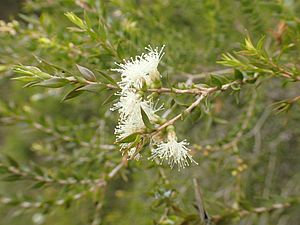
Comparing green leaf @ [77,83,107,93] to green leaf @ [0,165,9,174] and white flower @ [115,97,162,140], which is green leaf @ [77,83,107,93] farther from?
green leaf @ [0,165,9,174]

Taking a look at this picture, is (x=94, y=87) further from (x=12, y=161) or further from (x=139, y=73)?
(x=12, y=161)

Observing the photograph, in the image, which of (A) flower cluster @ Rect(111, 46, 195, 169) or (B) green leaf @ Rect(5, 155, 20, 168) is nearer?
(A) flower cluster @ Rect(111, 46, 195, 169)

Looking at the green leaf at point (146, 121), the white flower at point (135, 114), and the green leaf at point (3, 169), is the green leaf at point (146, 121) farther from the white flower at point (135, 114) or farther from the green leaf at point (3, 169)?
the green leaf at point (3, 169)

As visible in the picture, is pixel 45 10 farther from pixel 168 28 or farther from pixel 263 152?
pixel 263 152

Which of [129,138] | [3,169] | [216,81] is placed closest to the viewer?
[129,138]

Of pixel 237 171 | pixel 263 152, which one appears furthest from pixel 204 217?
pixel 263 152

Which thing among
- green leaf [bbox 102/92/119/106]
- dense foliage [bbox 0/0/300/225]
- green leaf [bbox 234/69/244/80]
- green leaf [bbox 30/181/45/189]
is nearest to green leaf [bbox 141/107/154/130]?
dense foliage [bbox 0/0/300/225]

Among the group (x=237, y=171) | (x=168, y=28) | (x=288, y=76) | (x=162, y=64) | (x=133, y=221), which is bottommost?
(x=133, y=221)

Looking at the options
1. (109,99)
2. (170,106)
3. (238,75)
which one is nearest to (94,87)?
(109,99)
